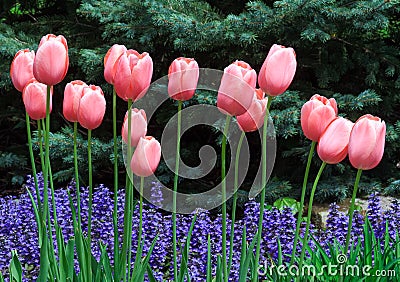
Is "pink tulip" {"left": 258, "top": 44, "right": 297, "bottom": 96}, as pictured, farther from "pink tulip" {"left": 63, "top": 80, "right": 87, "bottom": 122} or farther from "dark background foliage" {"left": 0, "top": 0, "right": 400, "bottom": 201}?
"dark background foliage" {"left": 0, "top": 0, "right": 400, "bottom": 201}

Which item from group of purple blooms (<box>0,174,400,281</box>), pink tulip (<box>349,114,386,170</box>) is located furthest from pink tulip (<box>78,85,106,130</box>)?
group of purple blooms (<box>0,174,400,281</box>)

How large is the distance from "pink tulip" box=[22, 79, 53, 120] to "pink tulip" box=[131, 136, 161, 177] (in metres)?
0.30

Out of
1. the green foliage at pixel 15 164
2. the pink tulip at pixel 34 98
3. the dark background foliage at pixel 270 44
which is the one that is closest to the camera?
the pink tulip at pixel 34 98

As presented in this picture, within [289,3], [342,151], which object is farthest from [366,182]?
[342,151]

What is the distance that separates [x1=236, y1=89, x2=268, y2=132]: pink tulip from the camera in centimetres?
132

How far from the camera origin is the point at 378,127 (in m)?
1.20

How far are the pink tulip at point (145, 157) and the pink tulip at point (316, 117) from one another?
32cm

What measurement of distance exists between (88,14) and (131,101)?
2792 millimetres

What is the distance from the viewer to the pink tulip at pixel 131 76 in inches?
49.4

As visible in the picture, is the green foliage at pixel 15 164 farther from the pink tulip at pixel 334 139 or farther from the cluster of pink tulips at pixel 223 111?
the pink tulip at pixel 334 139

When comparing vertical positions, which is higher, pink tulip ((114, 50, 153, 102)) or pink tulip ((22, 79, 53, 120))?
pink tulip ((114, 50, 153, 102))

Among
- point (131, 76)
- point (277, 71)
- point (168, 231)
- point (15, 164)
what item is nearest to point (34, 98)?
point (131, 76)

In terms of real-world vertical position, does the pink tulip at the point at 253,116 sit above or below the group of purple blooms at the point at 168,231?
above

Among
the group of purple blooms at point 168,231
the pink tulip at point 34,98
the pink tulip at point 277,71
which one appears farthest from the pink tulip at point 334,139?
the group of purple blooms at point 168,231
